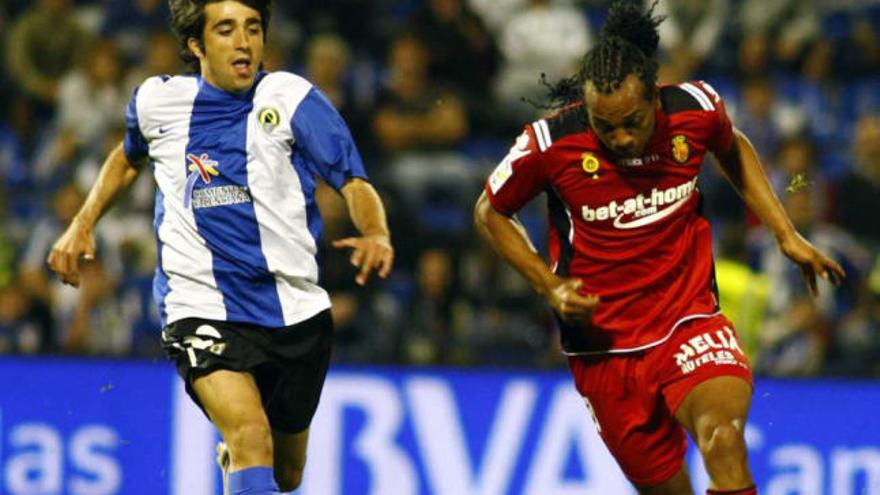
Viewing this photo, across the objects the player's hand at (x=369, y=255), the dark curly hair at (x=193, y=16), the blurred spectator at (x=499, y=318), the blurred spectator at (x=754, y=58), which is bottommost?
the blurred spectator at (x=499, y=318)

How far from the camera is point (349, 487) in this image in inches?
380

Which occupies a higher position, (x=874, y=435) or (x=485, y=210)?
(x=485, y=210)

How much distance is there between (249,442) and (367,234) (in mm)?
835

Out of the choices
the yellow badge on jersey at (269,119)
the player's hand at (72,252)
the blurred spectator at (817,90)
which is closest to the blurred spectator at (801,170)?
the blurred spectator at (817,90)

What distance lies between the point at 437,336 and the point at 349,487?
4.04ft

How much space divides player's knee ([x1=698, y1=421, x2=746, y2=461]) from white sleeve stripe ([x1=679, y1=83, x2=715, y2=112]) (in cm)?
116

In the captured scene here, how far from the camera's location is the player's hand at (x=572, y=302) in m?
5.94

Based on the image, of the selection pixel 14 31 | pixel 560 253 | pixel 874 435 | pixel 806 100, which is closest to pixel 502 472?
pixel 874 435

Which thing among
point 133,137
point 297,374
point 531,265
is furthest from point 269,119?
point 531,265

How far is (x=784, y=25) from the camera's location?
1328cm

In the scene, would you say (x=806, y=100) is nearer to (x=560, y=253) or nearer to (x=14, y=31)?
(x=14, y=31)

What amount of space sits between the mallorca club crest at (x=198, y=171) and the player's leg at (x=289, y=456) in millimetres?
987

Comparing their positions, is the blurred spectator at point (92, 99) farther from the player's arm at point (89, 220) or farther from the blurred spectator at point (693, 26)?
the player's arm at point (89, 220)

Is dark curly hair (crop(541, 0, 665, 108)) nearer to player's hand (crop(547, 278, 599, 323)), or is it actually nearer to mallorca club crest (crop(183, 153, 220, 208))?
player's hand (crop(547, 278, 599, 323))
